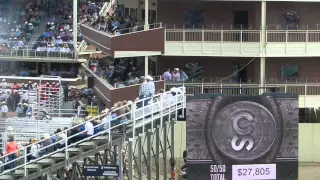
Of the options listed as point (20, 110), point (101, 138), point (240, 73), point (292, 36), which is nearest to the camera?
point (101, 138)

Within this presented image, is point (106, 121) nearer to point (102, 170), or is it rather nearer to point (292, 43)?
point (102, 170)

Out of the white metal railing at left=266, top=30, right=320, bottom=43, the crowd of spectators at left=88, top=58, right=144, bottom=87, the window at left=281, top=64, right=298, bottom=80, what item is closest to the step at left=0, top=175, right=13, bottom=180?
A: the crowd of spectators at left=88, top=58, right=144, bottom=87

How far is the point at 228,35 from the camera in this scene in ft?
132

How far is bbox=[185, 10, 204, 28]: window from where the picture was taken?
41.3 meters

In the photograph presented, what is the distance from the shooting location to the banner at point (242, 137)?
2812cm

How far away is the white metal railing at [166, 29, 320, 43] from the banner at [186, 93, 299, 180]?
1190cm

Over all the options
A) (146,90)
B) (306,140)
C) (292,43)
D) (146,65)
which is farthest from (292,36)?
(146,90)

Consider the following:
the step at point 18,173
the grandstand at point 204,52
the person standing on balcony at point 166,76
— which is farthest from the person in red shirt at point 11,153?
the person standing on balcony at point 166,76

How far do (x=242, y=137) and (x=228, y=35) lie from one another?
1251 cm

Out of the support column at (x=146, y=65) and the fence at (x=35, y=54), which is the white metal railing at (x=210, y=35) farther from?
the fence at (x=35, y=54)

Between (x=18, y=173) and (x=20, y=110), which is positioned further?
(x=20, y=110)

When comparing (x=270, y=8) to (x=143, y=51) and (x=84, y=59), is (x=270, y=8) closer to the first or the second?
(x=143, y=51)

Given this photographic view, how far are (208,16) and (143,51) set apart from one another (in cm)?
450

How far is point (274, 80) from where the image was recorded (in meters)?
40.7
